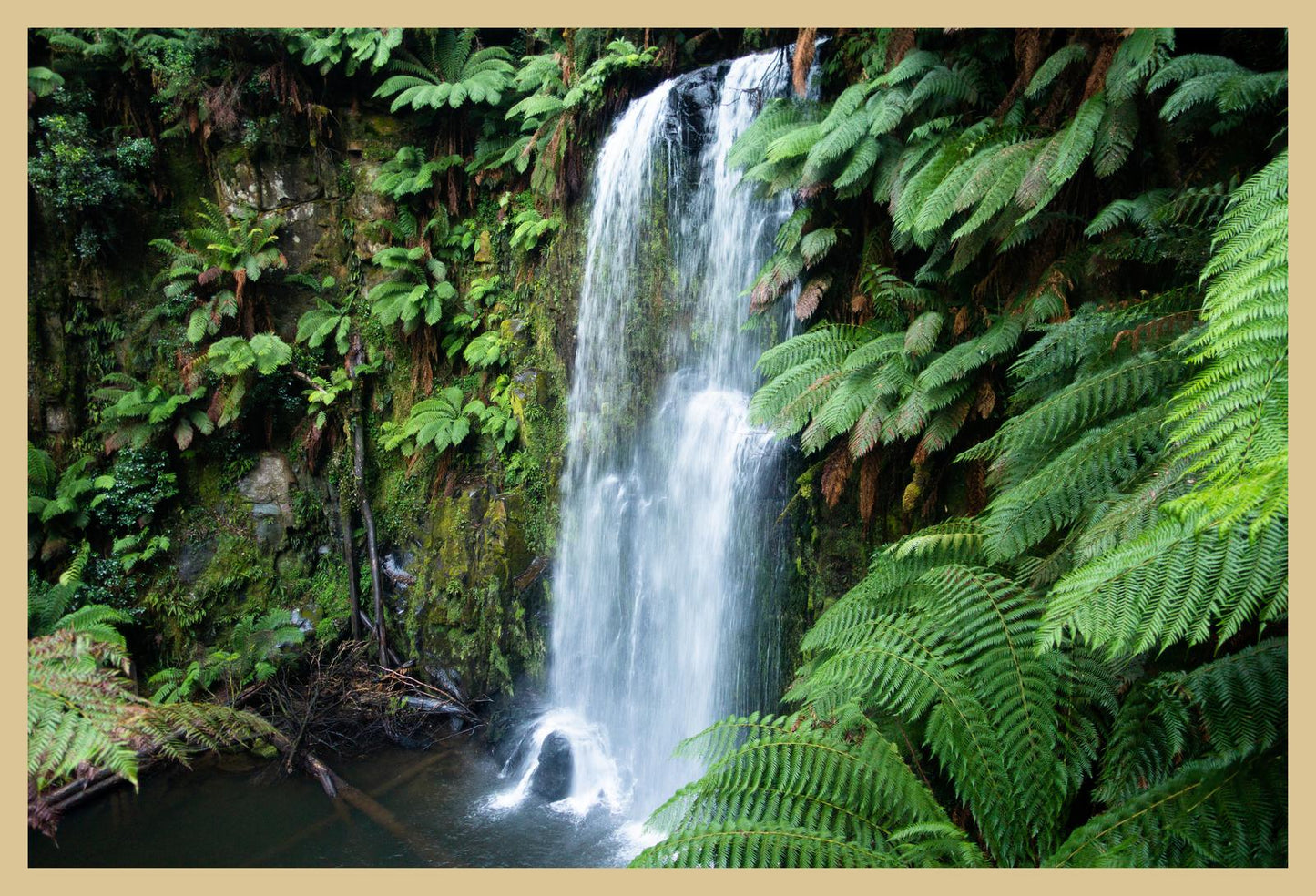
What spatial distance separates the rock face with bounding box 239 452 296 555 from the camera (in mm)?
7691

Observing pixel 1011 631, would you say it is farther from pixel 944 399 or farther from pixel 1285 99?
pixel 1285 99

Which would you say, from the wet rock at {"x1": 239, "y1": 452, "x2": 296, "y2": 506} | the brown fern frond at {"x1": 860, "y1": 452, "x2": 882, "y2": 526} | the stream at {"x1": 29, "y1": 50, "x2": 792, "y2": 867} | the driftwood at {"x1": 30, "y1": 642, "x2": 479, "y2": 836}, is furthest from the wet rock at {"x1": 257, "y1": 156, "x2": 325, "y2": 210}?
the brown fern frond at {"x1": 860, "y1": 452, "x2": 882, "y2": 526}

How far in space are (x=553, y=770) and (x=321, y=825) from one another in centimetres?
162

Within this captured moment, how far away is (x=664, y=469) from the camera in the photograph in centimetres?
551

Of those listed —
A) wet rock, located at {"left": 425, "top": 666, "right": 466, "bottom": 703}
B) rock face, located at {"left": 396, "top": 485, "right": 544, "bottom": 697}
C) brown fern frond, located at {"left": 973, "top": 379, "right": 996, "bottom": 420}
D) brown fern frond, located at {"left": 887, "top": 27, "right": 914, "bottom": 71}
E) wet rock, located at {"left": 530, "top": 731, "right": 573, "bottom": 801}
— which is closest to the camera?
brown fern frond, located at {"left": 973, "top": 379, "right": 996, "bottom": 420}

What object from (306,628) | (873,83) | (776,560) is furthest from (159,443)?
(873,83)

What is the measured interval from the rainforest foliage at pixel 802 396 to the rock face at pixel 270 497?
6 centimetres

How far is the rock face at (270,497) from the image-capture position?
7.69m

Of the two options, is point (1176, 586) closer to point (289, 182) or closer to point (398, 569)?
point (398, 569)

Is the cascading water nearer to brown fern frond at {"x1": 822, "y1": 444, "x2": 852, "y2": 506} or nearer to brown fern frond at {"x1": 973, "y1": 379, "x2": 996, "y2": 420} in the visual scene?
brown fern frond at {"x1": 822, "y1": 444, "x2": 852, "y2": 506}

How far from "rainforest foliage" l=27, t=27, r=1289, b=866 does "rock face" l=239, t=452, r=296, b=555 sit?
6 centimetres

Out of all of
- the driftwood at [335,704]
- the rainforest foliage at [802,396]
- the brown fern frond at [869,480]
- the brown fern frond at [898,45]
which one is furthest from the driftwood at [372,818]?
the brown fern frond at [898,45]

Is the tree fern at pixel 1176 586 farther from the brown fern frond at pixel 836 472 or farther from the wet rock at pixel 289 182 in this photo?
the wet rock at pixel 289 182

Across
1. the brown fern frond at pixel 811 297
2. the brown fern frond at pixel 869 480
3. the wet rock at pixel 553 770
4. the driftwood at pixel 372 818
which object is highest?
the brown fern frond at pixel 811 297
